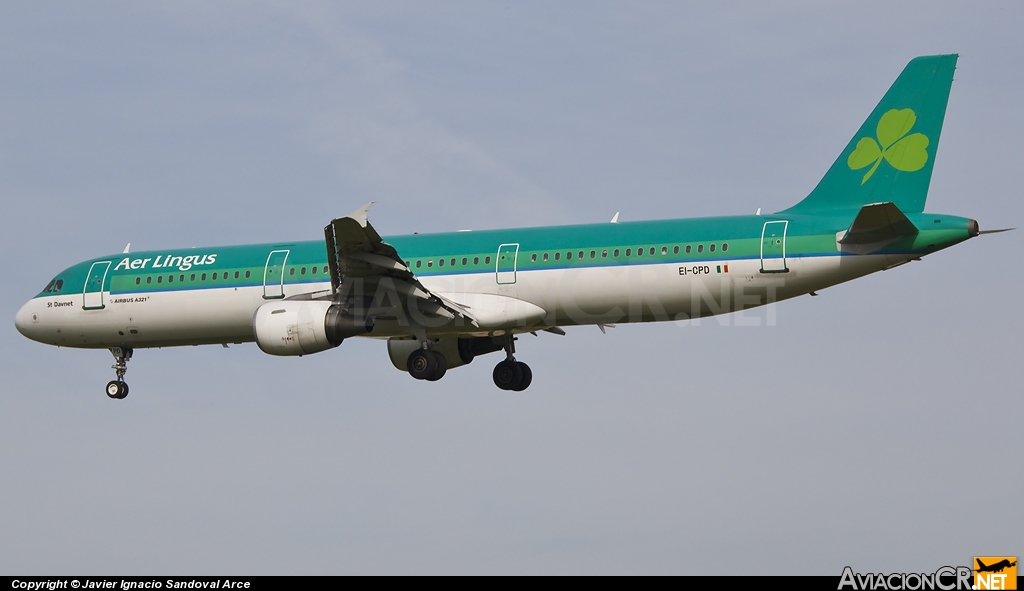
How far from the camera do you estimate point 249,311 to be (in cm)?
3150

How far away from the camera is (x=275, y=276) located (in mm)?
31453

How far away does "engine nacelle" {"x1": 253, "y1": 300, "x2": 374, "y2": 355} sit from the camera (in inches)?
1135

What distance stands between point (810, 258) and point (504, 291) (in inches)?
252

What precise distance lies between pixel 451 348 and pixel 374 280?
4577 millimetres

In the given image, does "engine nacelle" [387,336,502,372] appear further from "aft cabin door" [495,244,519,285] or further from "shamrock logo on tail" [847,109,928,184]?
"shamrock logo on tail" [847,109,928,184]

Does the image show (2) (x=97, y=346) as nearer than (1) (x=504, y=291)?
No

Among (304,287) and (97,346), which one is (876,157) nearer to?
(304,287)

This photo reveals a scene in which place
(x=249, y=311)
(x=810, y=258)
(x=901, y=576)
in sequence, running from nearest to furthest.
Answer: (x=901, y=576)
(x=810, y=258)
(x=249, y=311)

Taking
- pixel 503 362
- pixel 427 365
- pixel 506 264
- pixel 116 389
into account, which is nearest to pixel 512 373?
pixel 503 362

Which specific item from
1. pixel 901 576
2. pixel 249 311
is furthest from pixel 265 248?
pixel 901 576

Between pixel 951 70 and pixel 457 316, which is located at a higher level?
pixel 951 70

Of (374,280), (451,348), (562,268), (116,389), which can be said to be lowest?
(116,389)

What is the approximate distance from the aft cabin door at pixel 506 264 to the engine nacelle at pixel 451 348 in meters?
3.69

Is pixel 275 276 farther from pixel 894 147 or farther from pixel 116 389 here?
pixel 894 147
